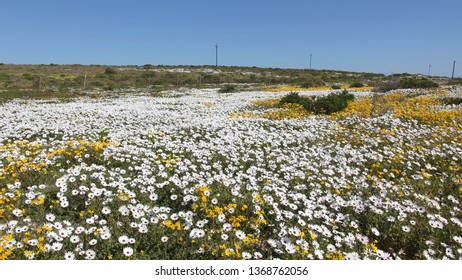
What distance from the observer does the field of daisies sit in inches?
169

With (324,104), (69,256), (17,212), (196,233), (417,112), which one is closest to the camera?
(69,256)

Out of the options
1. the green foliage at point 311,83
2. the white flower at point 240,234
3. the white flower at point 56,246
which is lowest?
the white flower at point 240,234

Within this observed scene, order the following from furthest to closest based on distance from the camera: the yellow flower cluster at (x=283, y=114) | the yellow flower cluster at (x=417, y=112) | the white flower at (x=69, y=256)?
1. the yellow flower cluster at (x=283, y=114)
2. the yellow flower cluster at (x=417, y=112)
3. the white flower at (x=69, y=256)

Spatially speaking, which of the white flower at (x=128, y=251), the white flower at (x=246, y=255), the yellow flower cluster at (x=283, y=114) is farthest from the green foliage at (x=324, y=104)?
the white flower at (x=128, y=251)

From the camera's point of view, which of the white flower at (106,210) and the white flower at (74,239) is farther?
the white flower at (106,210)

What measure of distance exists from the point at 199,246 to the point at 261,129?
24.6ft

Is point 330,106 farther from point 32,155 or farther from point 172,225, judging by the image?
point 172,225

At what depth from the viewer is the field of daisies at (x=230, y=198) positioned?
14.1 feet

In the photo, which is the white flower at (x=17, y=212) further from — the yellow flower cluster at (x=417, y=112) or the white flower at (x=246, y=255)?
the yellow flower cluster at (x=417, y=112)

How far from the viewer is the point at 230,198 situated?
5.58m

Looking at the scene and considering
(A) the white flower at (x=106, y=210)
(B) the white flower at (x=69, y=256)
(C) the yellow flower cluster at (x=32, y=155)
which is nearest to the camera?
(B) the white flower at (x=69, y=256)

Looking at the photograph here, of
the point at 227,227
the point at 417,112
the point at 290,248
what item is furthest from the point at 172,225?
the point at 417,112

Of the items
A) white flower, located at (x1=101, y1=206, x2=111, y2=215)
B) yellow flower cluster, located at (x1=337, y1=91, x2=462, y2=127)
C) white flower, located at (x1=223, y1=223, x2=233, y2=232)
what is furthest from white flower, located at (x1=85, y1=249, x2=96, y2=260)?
yellow flower cluster, located at (x1=337, y1=91, x2=462, y2=127)

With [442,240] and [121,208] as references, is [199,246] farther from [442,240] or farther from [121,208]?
[442,240]
